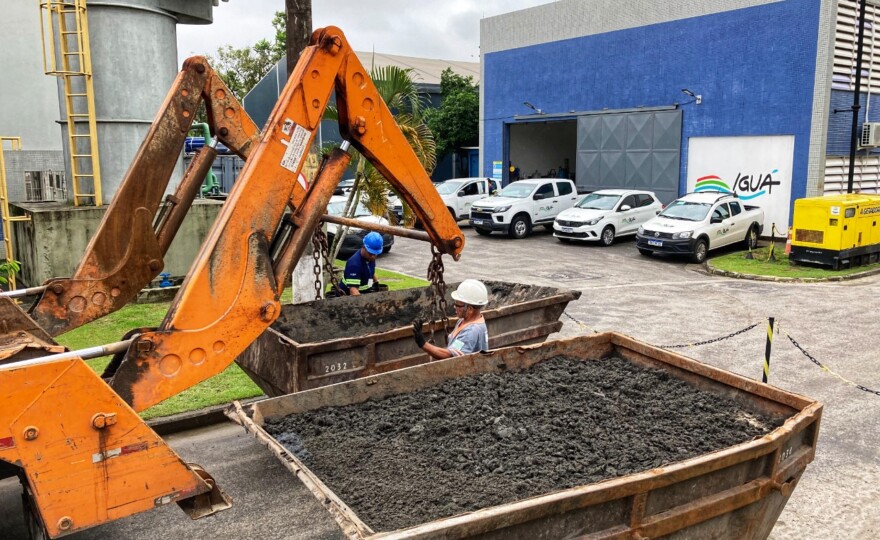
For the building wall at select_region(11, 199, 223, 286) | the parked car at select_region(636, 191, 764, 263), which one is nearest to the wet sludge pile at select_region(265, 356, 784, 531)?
the building wall at select_region(11, 199, 223, 286)

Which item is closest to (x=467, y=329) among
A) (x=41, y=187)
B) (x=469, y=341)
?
(x=469, y=341)

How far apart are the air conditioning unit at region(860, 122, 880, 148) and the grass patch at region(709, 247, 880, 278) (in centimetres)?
626

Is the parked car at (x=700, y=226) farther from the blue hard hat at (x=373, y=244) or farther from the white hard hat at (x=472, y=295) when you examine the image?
the white hard hat at (x=472, y=295)

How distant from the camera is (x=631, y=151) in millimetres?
27406

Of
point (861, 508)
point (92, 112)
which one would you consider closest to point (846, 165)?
point (861, 508)

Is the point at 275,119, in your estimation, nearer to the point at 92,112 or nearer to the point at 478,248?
the point at 92,112

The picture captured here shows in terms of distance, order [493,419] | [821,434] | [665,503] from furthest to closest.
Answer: [821,434] → [493,419] → [665,503]

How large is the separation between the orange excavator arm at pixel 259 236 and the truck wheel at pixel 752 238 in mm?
18745

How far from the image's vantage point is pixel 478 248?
22.9 m

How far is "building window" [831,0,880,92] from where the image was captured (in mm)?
22031

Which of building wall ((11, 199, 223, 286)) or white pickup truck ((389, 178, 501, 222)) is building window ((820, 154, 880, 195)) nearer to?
white pickup truck ((389, 178, 501, 222))

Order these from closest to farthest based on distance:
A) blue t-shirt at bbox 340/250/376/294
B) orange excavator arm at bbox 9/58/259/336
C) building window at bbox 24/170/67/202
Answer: orange excavator arm at bbox 9/58/259/336, blue t-shirt at bbox 340/250/376/294, building window at bbox 24/170/67/202

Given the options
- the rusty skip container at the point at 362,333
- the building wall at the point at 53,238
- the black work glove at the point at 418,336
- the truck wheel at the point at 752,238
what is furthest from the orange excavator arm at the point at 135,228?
the truck wheel at the point at 752,238

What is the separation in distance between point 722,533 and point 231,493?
409 centimetres
